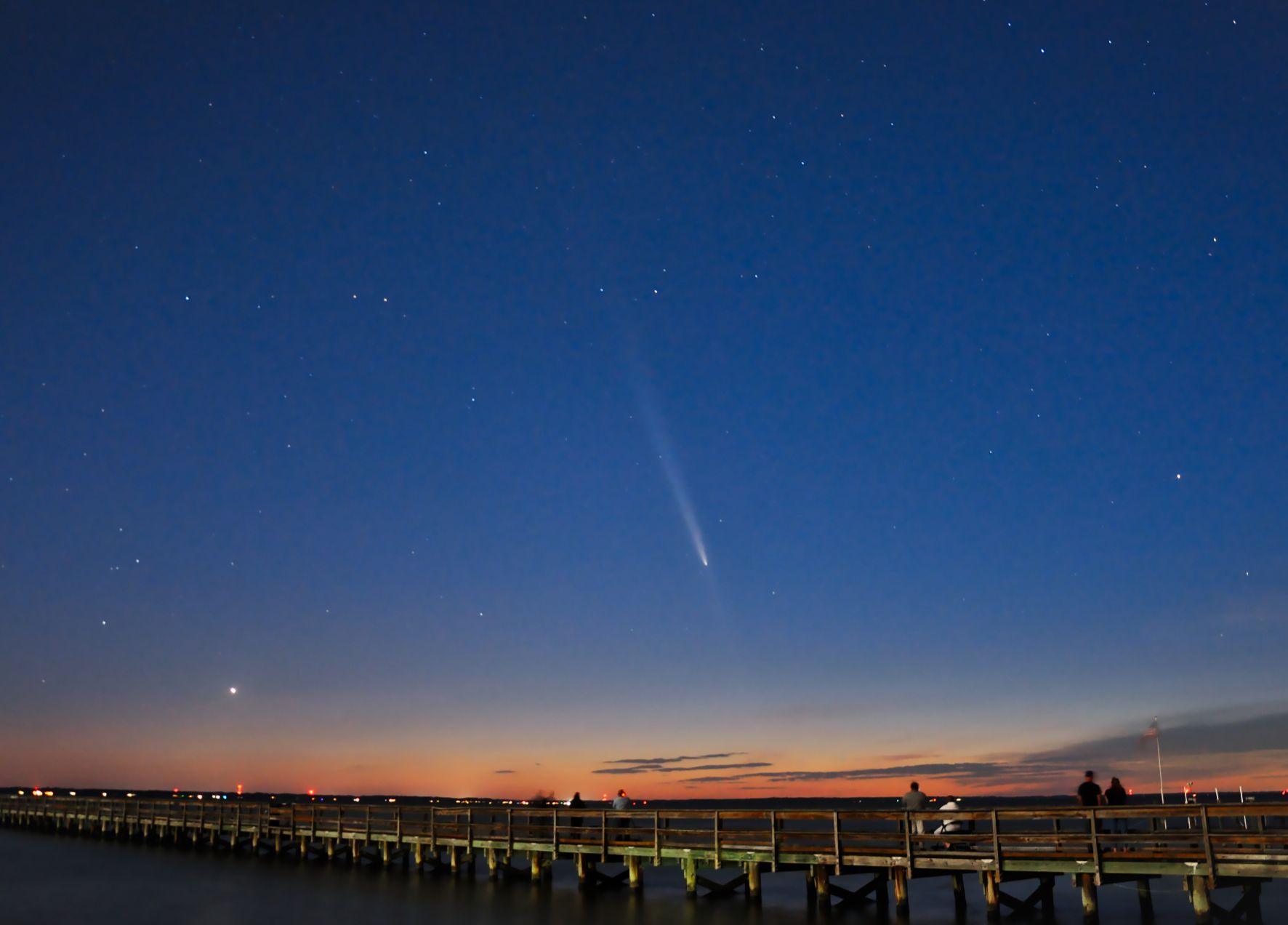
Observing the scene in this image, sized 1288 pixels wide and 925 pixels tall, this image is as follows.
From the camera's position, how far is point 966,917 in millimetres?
29734

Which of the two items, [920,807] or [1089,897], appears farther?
[920,807]

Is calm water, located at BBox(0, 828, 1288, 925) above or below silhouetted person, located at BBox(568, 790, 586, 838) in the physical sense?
below

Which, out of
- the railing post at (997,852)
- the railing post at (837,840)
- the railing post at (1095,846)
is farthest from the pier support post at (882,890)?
the railing post at (1095,846)

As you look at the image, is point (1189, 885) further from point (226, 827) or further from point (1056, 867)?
point (226, 827)

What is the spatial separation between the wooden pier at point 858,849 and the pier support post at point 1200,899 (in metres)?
0.03

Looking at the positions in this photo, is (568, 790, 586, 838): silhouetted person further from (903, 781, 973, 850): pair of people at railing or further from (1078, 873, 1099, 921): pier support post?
(1078, 873, 1099, 921): pier support post

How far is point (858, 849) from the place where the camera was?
2670 centimetres

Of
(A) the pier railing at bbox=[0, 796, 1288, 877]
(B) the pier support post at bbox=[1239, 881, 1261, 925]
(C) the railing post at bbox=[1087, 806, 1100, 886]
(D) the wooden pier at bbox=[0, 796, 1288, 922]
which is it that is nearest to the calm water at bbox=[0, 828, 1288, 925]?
(D) the wooden pier at bbox=[0, 796, 1288, 922]

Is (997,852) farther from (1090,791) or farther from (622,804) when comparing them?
(622,804)

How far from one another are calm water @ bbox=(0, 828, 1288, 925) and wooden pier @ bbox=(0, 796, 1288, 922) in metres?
0.96

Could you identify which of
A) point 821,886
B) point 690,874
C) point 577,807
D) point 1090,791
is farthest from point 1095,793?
point 577,807

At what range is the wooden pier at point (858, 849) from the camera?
22.4 metres

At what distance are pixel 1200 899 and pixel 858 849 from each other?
7.49 metres

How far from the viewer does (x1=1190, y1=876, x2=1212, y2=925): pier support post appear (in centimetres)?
2230
